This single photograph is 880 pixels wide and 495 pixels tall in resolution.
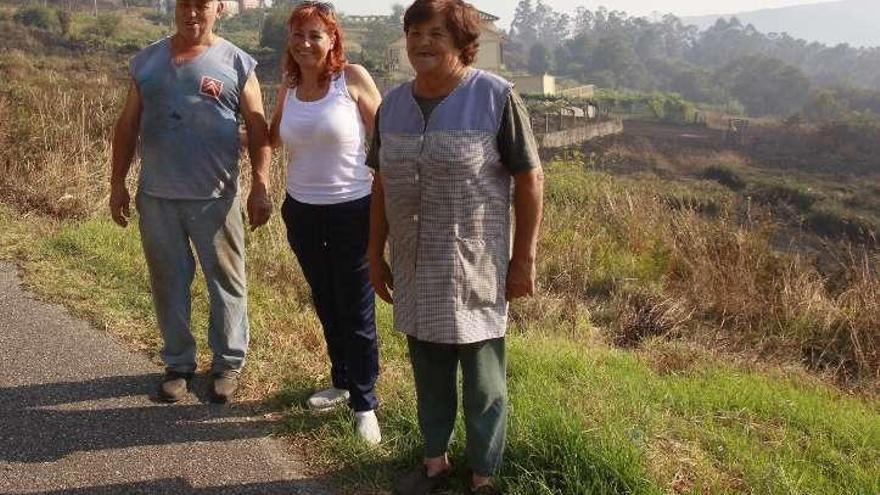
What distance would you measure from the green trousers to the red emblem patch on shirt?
129cm

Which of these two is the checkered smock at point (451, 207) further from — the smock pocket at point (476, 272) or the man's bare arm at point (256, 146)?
the man's bare arm at point (256, 146)

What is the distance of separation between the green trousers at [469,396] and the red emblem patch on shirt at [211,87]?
1.29m

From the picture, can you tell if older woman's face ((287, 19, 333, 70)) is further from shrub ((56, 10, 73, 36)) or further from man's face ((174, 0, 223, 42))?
shrub ((56, 10, 73, 36))

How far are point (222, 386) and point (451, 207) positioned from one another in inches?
59.2

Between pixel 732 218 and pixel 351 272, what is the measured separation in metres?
5.21

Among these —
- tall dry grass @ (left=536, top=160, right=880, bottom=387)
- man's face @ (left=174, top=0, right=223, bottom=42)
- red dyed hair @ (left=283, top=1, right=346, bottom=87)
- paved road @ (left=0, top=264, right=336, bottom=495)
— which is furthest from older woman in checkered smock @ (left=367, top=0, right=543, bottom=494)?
tall dry grass @ (left=536, top=160, right=880, bottom=387)

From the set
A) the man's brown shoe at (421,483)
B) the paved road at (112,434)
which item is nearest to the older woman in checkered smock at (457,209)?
the man's brown shoe at (421,483)

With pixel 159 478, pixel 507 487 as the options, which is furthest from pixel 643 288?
pixel 159 478

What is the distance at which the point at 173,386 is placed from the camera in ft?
9.98

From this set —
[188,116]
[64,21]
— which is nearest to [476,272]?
[188,116]

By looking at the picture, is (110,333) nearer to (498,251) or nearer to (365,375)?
(365,375)

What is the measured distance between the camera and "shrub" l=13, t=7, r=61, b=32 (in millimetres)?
52334

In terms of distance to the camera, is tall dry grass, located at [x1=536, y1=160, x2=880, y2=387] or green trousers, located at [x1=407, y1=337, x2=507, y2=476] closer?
green trousers, located at [x1=407, y1=337, x2=507, y2=476]

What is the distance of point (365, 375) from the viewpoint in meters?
2.79
